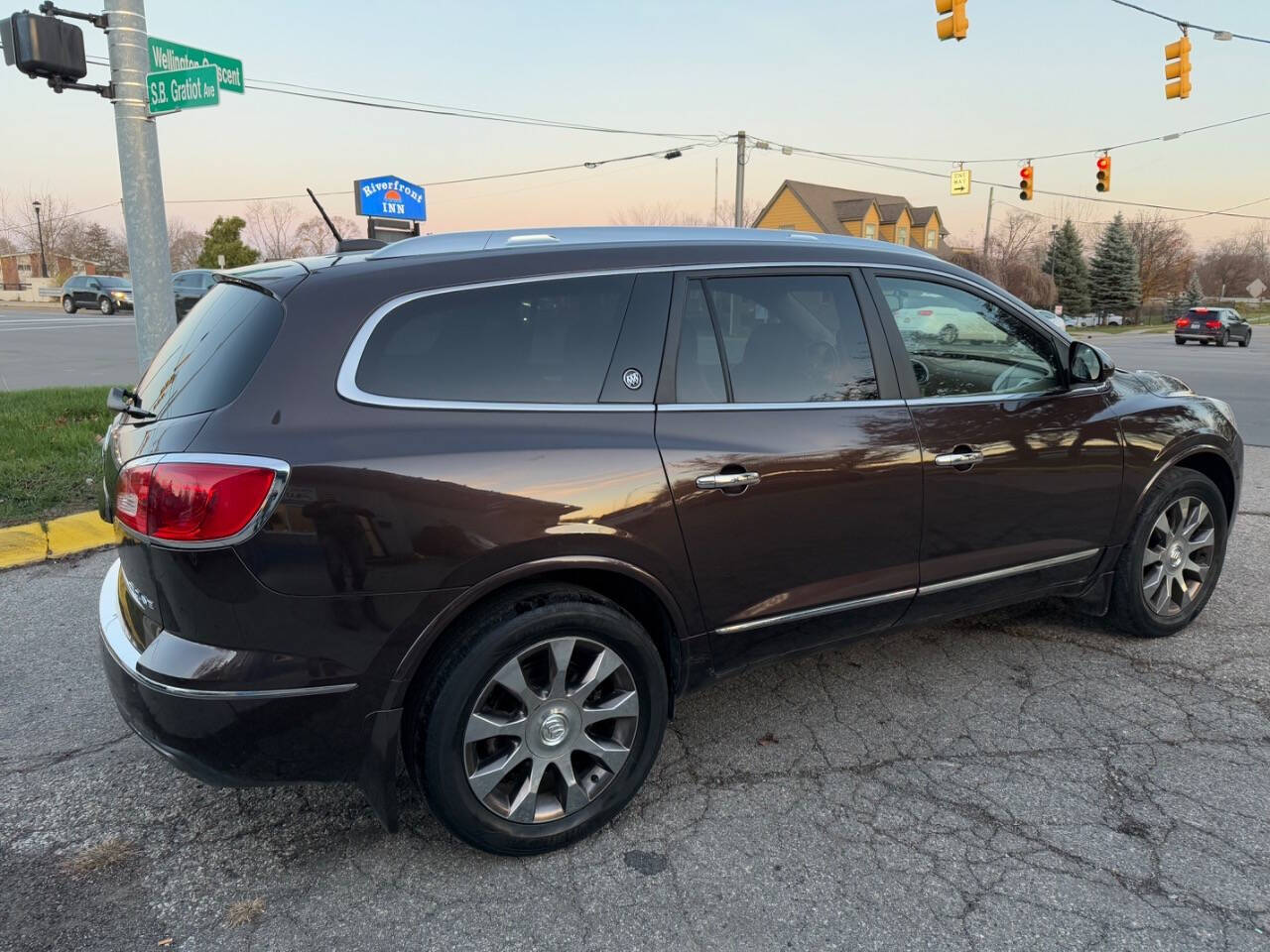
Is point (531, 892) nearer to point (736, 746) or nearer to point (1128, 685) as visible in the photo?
point (736, 746)

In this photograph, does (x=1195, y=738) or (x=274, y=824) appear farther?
(x=1195, y=738)

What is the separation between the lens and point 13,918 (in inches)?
90.8

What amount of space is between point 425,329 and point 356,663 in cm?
91

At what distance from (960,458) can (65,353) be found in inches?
767

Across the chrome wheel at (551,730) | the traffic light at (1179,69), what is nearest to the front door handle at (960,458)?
the chrome wheel at (551,730)

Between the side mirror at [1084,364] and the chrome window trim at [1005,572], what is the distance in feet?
2.35

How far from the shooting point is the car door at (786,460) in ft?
8.93

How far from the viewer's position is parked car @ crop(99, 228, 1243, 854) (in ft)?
7.25

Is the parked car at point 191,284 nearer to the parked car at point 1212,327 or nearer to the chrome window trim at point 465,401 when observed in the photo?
the chrome window trim at point 465,401

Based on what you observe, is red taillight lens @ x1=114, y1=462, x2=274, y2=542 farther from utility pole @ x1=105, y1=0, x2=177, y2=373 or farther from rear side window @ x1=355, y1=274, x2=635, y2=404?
utility pole @ x1=105, y1=0, x2=177, y2=373

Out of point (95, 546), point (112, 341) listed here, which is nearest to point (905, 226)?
point (112, 341)

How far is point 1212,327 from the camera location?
32344 millimetres

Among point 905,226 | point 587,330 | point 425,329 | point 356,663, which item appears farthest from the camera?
point 905,226

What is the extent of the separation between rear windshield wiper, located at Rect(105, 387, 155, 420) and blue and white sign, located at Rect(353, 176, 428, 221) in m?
17.9
